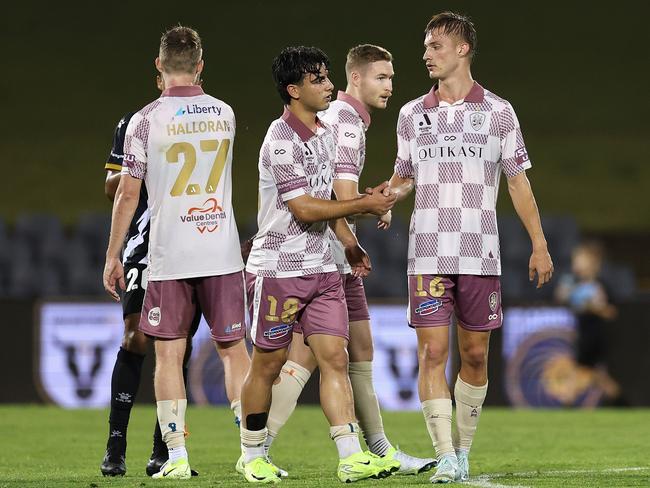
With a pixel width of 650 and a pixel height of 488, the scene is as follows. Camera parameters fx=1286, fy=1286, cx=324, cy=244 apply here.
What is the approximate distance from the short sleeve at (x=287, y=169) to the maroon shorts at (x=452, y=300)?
76cm

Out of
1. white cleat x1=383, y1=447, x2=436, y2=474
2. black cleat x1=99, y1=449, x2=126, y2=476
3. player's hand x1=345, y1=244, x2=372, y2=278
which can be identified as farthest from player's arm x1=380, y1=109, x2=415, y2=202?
black cleat x1=99, y1=449, x2=126, y2=476

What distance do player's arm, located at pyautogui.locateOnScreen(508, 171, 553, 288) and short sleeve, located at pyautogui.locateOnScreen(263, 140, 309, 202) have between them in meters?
0.99

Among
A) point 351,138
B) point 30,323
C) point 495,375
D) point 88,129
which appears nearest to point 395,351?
point 495,375

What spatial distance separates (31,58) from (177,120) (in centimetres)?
1699

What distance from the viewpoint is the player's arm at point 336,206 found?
5520mm

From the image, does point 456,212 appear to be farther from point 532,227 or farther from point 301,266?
point 301,266

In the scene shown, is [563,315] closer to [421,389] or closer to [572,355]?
[572,355]

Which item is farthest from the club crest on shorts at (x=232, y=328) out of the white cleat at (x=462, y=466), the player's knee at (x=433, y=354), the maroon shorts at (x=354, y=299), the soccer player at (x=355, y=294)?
the white cleat at (x=462, y=466)

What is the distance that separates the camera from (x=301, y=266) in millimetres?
5668

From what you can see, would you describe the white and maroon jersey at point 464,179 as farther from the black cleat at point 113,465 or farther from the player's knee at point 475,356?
the black cleat at point 113,465

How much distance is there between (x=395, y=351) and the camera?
12.5m

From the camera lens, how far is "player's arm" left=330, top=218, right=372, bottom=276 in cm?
591

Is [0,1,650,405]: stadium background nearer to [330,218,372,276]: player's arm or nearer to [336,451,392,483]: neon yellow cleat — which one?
[330,218,372,276]: player's arm

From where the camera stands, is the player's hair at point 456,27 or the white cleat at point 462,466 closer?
the white cleat at point 462,466
